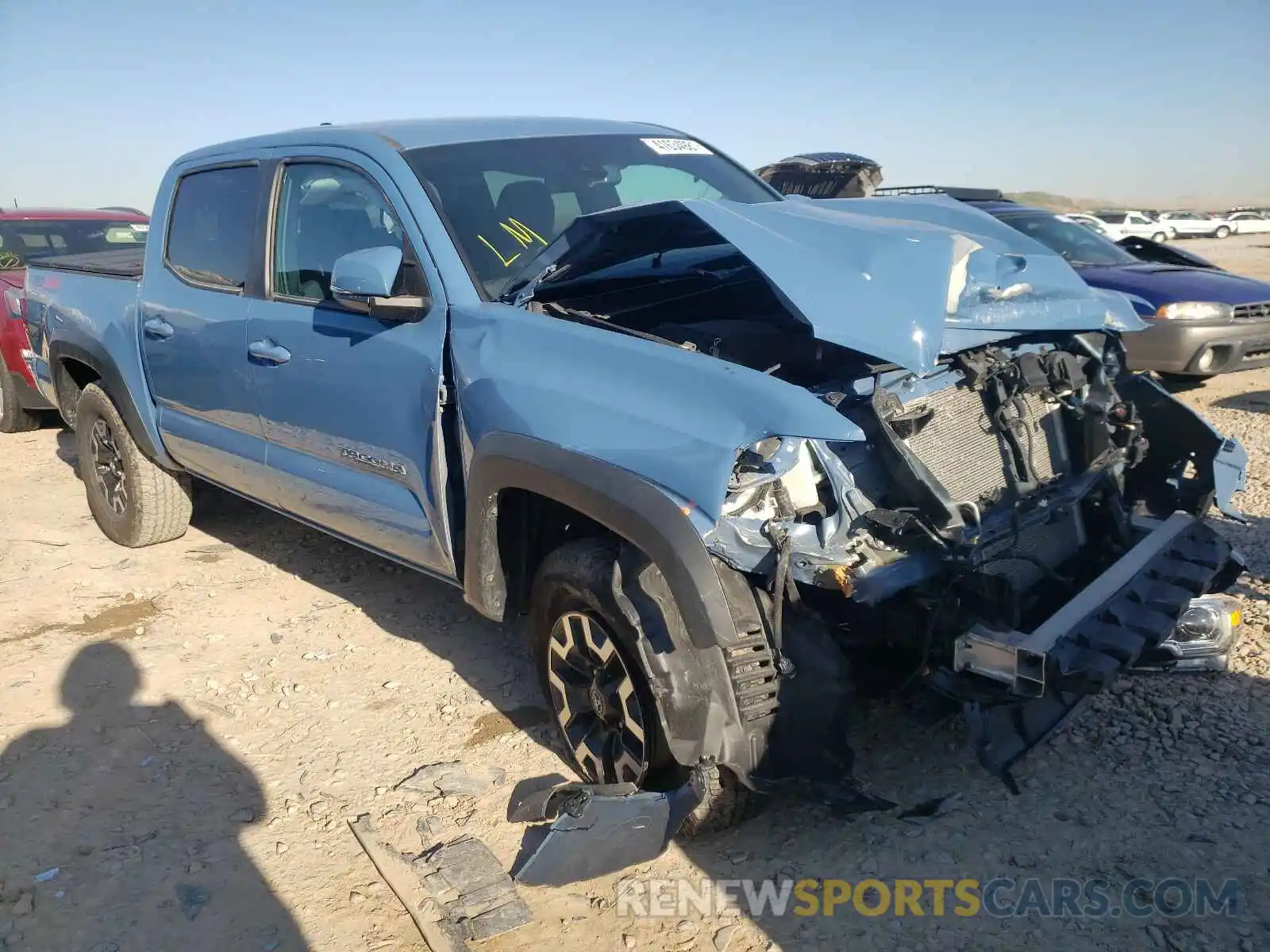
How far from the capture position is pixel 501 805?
3.11 metres

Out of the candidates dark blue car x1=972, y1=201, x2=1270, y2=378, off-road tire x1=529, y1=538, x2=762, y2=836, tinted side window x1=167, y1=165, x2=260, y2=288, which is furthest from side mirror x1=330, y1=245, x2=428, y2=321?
dark blue car x1=972, y1=201, x2=1270, y2=378

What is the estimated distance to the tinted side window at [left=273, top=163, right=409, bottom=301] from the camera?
350cm

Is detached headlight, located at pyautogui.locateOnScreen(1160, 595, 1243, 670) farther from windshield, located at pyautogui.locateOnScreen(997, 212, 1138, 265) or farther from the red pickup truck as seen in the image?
the red pickup truck

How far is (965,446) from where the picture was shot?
3.04 metres

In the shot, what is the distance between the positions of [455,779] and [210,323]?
7.38ft

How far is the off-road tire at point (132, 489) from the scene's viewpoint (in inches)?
206

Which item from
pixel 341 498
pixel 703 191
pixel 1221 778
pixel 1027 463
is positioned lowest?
pixel 1221 778

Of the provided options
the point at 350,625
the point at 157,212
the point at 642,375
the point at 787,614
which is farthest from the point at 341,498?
the point at 157,212

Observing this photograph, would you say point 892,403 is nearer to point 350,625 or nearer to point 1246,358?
point 350,625

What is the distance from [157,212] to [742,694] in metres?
3.95

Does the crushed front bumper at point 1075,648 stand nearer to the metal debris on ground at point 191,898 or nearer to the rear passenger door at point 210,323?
the metal debris on ground at point 191,898

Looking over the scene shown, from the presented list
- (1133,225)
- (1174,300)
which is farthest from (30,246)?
(1133,225)

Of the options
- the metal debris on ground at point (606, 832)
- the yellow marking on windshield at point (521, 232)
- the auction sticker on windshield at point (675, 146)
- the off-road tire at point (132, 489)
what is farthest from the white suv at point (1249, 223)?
the metal debris on ground at point (606, 832)

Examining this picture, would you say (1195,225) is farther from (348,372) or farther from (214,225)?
(348,372)
